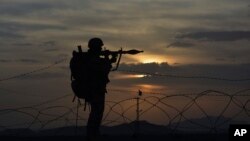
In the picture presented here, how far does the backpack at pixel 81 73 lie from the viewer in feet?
51.1

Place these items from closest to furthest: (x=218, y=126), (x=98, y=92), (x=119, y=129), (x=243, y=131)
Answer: (x=243, y=131)
(x=98, y=92)
(x=218, y=126)
(x=119, y=129)

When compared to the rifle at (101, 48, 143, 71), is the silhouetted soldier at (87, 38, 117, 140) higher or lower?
lower

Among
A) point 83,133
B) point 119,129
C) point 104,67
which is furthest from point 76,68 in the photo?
point 119,129

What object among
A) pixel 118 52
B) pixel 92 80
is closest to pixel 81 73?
pixel 92 80

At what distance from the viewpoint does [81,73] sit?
15609 mm

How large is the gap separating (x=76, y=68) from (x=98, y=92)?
0.80 meters

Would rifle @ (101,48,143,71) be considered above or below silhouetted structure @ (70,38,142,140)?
above

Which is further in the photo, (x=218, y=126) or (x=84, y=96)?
(x=218, y=126)

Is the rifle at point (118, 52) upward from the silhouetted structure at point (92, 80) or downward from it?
upward

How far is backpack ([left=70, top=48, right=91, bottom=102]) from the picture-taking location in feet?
51.1

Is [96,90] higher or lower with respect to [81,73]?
lower

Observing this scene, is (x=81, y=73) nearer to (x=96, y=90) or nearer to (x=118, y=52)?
(x=96, y=90)

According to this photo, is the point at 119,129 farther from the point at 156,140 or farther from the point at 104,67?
the point at 104,67

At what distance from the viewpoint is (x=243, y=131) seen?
1177cm
